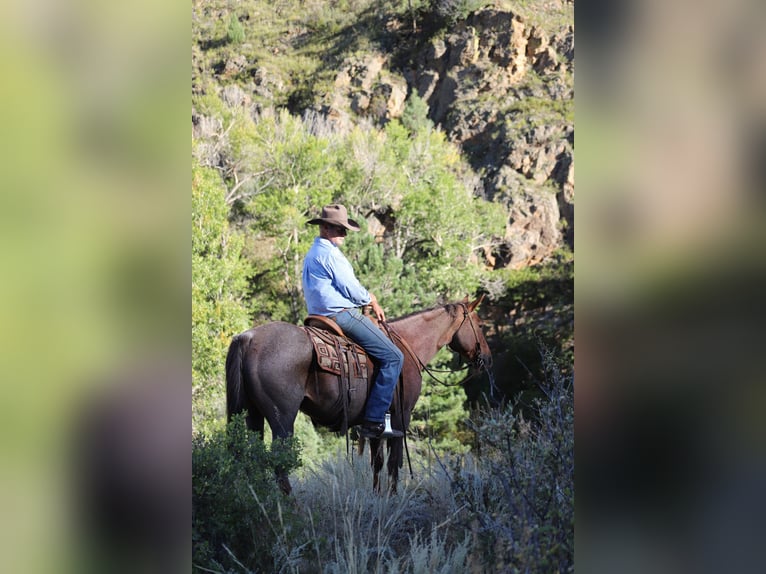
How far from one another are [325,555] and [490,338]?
16844 millimetres

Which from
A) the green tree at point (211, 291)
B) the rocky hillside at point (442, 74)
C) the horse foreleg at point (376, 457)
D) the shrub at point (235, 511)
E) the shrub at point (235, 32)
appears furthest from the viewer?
the shrub at point (235, 32)

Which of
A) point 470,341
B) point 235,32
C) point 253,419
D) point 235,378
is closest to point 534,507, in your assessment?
point 235,378

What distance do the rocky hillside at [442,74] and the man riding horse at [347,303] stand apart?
1913cm

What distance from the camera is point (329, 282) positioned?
5.12m

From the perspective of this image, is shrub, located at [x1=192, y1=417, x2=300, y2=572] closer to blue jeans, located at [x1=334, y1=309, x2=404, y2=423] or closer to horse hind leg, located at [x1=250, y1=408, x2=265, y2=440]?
horse hind leg, located at [x1=250, y1=408, x2=265, y2=440]

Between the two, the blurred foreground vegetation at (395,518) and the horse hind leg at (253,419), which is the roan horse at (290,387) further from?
the blurred foreground vegetation at (395,518)

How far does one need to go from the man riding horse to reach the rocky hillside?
19.1 m

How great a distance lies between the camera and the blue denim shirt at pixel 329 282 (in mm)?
5059

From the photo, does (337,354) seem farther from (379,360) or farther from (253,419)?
(253,419)

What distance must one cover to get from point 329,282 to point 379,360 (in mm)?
700

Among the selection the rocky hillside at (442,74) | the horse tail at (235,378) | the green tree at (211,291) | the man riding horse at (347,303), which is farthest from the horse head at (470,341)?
the rocky hillside at (442,74)
